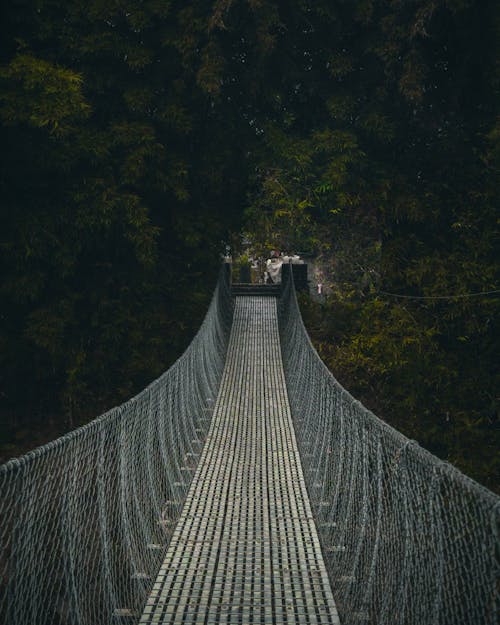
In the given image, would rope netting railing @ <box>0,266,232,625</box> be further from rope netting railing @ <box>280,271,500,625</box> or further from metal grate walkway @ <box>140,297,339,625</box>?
rope netting railing @ <box>280,271,500,625</box>

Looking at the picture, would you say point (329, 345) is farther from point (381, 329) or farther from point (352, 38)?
point (352, 38)

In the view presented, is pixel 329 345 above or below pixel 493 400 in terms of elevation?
above

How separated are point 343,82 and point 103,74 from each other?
10.8 feet

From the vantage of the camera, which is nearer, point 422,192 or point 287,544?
point 287,544

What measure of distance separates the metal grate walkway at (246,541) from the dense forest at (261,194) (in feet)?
11.9

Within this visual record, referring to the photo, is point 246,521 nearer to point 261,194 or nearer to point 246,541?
point 246,541

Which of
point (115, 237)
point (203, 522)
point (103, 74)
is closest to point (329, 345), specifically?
point (115, 237)

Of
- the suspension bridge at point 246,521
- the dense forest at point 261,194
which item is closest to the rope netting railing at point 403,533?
the suspension bridge at point 246,521

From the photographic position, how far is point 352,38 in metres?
9.60

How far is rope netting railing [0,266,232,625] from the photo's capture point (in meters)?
2.00

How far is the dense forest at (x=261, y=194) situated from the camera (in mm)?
8375

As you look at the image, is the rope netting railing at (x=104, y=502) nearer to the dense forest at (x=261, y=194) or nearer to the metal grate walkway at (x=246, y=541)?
the metal grate walkway at (x=246, y=541)

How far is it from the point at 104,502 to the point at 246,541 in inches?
37.3

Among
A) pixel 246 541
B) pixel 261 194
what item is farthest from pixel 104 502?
pixel 261 194
